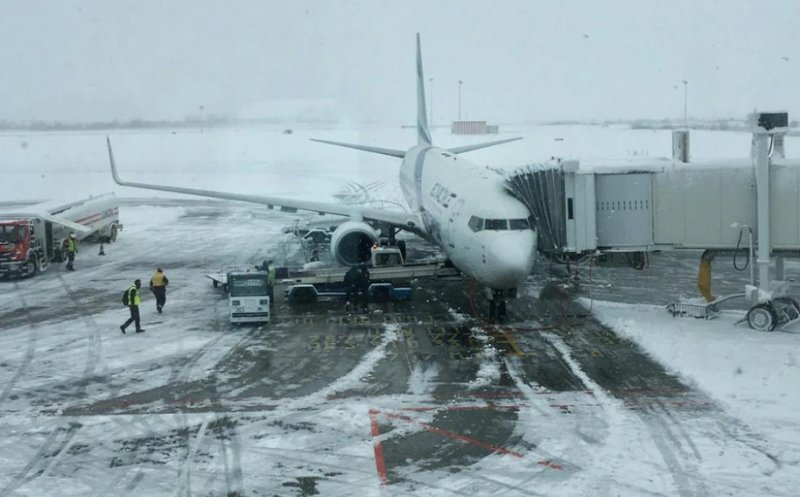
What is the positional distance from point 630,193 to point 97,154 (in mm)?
84419

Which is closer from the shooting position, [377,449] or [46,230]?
[377,449]

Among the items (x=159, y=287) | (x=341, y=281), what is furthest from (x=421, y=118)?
(x=159, y=287)

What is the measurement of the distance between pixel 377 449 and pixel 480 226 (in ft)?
33.3

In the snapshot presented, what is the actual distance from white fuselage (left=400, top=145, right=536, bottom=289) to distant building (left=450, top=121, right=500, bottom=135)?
7761cm

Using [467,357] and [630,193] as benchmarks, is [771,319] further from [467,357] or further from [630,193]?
[467,357]

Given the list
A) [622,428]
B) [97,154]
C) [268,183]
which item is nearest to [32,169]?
[97,154]

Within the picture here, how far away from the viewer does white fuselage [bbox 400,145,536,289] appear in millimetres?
22312

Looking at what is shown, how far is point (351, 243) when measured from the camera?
97.8ft

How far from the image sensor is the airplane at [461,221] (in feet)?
73.8

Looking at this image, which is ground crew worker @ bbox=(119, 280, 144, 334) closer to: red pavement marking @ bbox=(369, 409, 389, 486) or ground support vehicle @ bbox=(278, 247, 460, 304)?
ground support vehicle @ bbox=(278, 247, 460, 304)

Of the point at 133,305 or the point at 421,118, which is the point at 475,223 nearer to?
the point at 133,305

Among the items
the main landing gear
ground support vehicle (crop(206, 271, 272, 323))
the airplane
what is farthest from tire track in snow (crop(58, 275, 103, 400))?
the main landing gear

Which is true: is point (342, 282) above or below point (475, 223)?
below

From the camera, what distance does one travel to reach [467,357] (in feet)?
67.6
